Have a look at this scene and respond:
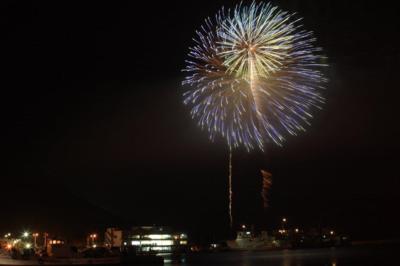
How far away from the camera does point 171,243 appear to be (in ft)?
299

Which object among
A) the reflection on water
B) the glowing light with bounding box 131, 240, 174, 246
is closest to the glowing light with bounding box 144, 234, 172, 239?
the glowing light with bounding box 131, 240, 174, 246

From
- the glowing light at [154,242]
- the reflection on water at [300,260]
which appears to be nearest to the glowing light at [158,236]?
the glowing light at [154,242]

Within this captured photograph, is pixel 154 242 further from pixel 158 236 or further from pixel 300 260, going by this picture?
pixel 300 260

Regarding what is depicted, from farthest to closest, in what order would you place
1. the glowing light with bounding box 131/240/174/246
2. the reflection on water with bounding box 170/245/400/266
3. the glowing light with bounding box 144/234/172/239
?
the glowing light with bounding box 144/234/172/239 → the glowing light with bounding box 131/240/174/246 → the reflection on water with bounding box 170/245/400/266

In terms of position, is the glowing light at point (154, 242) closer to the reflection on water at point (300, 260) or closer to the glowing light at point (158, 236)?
the glowing light at point (158, 236)

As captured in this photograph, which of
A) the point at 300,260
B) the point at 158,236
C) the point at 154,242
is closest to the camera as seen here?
the point at 300,260

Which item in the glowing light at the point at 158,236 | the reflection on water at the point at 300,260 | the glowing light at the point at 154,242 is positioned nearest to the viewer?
the reflection on water at the point at 300,260

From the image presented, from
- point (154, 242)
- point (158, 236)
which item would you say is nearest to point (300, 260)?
point (154, 242)

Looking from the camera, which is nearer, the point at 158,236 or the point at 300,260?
the point at 300,260

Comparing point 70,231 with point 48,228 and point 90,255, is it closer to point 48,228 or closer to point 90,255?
point 48,228

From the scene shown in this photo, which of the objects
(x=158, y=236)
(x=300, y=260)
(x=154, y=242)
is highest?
(x=158, y=236)

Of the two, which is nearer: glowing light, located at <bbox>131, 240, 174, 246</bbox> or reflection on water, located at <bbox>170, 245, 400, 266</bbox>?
reflection on water, located at <bbox>170, 245, 400, 266</bbox>

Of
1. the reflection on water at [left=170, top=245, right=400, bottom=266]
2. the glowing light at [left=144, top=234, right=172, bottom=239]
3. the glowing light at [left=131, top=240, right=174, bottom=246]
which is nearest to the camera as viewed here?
the reflection on water at [left=170, top=245, right=400, bottom=266]

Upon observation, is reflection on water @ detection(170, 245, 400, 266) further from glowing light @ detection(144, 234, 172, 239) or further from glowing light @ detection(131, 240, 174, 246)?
glowing light @ detection(144, 234, 172, 239)
